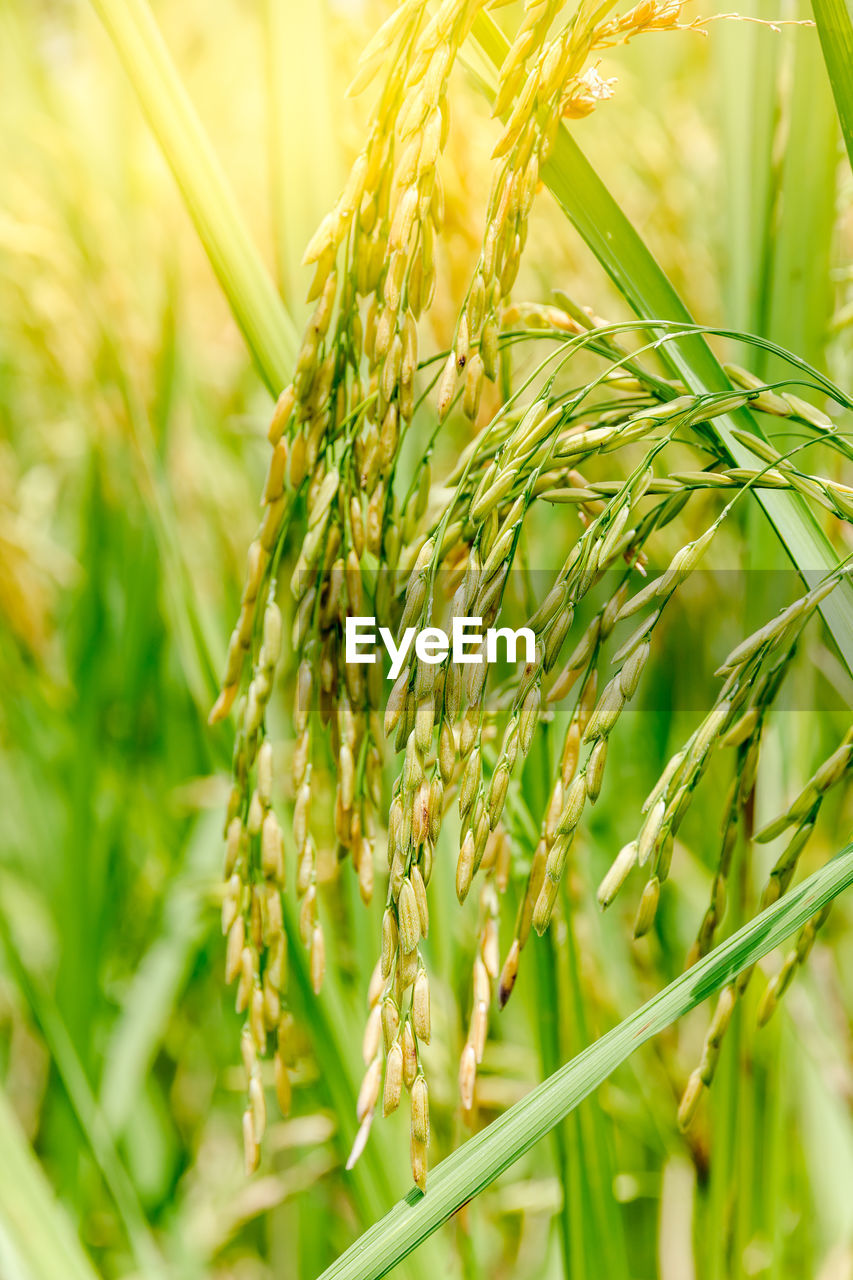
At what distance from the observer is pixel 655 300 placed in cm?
53

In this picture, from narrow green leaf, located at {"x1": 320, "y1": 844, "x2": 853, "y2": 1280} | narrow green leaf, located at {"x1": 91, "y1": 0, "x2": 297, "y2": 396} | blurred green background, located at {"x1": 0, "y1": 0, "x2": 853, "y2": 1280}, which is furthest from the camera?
blurred green background, located at {"x1": 0, "y1": 0, "x2": 853, "y2": 1280}

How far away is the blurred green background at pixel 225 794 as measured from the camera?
0.64m

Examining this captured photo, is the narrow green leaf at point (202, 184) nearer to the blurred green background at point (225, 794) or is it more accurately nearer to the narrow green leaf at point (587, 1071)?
the blurred green background at point (225, 794)

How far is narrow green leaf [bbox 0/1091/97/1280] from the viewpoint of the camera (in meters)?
0.54

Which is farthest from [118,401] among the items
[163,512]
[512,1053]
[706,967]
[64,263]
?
[706,967]

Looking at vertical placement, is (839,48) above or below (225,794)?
above

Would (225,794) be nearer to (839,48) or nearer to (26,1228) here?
(26,1228)

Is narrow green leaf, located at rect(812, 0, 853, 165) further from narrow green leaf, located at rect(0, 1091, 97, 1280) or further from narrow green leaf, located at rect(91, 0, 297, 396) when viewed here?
narrow green leaf, located at rect(0, 1091, 97, 1280)

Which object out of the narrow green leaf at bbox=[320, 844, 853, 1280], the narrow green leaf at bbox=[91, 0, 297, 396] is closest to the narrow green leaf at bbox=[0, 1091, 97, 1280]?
the narrow green leaf at bbox=[320, 844, 853, 1280]

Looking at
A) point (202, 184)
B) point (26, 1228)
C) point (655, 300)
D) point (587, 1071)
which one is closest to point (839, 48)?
point (655, 300)

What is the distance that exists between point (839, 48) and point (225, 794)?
0.84 metres

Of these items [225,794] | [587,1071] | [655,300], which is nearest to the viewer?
[587,1071]

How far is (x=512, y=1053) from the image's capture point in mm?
1006

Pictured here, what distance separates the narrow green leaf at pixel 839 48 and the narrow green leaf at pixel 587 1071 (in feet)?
1.19
